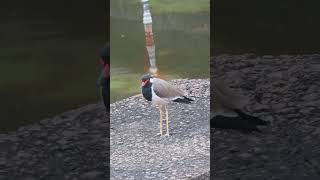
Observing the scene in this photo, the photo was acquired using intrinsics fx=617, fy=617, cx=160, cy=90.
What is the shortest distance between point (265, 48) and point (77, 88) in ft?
6.18

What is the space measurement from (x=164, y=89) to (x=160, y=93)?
32 mm

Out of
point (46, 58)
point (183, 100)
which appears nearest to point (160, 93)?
point (183, 100)

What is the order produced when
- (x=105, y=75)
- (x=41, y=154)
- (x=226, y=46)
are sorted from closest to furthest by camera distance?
(x=105, y=75) → (x=41, y=154) → (x=226, y=46)

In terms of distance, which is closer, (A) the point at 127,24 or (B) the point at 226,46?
(A) the point at 127,24

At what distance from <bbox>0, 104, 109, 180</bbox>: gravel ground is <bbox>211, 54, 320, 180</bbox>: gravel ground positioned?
2.59 ft

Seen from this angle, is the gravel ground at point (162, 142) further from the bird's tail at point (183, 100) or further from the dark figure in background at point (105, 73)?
the dark figure in background at point (105, 73)

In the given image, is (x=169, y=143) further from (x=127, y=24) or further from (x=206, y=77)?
(x=127, y=24)

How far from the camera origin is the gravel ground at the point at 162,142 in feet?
11.5

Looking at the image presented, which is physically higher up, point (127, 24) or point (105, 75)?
point (127, 24)

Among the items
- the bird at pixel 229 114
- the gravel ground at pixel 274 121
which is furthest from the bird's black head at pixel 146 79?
the bird at pixel 229 114

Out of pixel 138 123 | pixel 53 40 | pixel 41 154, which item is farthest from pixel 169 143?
pixel 53 40

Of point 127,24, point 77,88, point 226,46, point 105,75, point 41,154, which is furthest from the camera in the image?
point 226,46

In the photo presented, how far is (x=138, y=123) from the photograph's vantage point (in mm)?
3545

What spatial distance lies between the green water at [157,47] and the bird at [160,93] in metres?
0.05
